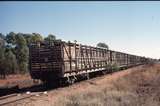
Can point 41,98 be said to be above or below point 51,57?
below

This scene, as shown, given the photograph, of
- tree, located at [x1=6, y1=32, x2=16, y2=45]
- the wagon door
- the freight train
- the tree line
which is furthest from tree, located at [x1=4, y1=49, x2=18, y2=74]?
the wagon door

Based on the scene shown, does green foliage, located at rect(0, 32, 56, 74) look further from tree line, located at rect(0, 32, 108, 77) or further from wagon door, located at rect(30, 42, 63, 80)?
wagon door, located at rect(30, 42, 63, 80)

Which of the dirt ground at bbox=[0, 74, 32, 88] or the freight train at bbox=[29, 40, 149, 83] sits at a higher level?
the freight train at bbox=[29, 40, 149, 83]

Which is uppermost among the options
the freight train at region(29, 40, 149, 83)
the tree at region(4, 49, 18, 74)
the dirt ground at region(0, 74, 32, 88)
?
the freight train at region(29, 40, 149, 83)

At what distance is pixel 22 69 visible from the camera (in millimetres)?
58531

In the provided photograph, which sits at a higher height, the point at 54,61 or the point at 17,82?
the point at 54,61

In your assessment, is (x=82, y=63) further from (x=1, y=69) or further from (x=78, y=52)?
(x=1, y=69)

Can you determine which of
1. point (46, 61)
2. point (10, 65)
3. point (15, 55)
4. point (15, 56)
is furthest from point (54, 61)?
point (15, 55)

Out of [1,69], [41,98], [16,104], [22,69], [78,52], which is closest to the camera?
[16,104]

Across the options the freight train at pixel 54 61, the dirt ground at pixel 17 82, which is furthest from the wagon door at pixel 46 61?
the dirt ground at pixel 17 82

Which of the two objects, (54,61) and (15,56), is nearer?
(54,61)

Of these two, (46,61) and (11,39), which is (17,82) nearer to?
(46,61)

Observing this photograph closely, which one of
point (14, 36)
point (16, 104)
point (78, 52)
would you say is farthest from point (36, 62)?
point (14, 36)

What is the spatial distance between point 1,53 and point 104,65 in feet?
87.5
